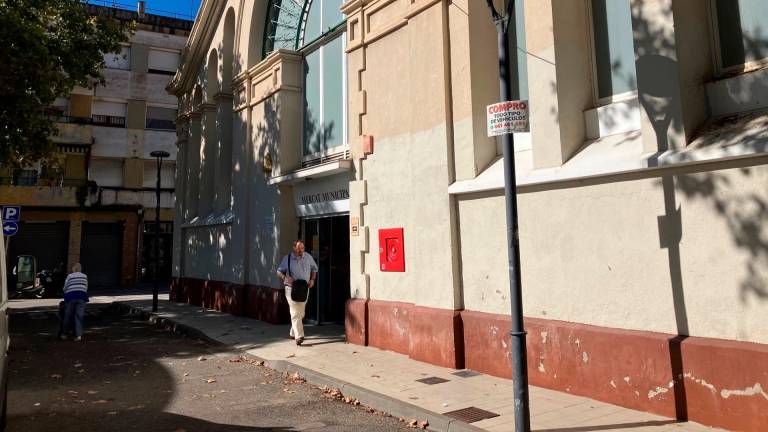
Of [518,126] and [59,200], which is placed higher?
[59,200]

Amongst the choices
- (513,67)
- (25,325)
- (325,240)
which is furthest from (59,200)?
(513,67)

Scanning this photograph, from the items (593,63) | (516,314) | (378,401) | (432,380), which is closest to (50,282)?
(432,380)

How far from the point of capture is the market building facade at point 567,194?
193 inches

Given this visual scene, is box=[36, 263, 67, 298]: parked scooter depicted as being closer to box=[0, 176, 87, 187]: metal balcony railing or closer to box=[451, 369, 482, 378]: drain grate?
box=[0, 176, 87, 187]: metal balcony railing

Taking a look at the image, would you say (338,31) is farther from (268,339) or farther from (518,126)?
(518,126)

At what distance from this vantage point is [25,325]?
13969 mm

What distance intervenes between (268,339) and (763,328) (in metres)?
8.12

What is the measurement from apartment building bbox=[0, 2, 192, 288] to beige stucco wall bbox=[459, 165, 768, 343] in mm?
27836

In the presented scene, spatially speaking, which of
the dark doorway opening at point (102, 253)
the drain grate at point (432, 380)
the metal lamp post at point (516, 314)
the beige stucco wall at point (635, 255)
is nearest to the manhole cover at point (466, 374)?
the drain grate at point (432, 380)

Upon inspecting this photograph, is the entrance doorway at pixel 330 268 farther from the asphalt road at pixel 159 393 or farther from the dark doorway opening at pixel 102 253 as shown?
the dark doorway opening at pixel 102 253

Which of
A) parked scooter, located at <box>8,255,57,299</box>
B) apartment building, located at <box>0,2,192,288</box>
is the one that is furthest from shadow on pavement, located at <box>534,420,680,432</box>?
apartment building, located at <box>0,2,192,288</box>

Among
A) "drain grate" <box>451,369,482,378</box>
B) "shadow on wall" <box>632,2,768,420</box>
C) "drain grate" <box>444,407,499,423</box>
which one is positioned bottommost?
"drain grate" <box>444,407,499,423</box>

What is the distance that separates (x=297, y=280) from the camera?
387 inches

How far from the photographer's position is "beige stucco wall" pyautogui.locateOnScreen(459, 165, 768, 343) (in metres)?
4.74
